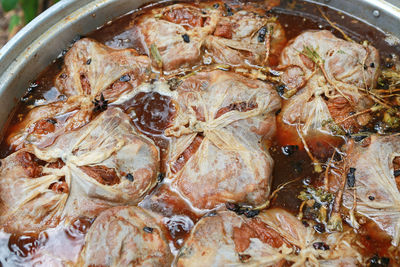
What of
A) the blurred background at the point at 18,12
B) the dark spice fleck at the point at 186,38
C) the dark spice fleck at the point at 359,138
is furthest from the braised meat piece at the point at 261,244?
the blurred background at the point at 18,12

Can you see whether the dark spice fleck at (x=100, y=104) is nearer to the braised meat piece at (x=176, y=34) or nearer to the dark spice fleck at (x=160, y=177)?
Answer: the braised meat piece at (x=176, y=34)

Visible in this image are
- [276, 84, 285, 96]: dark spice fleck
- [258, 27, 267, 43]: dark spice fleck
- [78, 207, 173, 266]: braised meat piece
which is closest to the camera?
[78, 207, 173, 266]: braised meat piece

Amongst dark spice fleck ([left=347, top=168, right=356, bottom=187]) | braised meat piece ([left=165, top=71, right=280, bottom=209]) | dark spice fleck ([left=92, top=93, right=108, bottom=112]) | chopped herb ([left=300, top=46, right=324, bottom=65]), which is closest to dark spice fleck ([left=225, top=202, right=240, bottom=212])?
braised meat piece ([left=165, top=71, right=280, bottom=209])

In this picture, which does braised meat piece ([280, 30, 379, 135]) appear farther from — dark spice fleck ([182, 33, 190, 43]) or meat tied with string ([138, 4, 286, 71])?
dark spice fleck ([182, 33, 190, 43])

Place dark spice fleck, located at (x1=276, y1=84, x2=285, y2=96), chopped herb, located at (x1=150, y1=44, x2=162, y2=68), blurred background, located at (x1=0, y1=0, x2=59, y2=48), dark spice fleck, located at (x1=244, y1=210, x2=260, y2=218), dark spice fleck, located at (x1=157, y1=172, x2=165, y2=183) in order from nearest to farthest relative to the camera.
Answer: dark spice fleck, located at (x1=244, y1=210, x2=260, y2=218), dark spice fleck, located at (x1=157, y1=172, x2=165, y2=183), dark spice fleck, located at (x1=276, y1=84, x2=285, y2=96), chopped herb, located at (x1=150, y1=44, x2=162, y2=68), blurred background, located at (x1=0, y1=0, x2=59, y2=48)

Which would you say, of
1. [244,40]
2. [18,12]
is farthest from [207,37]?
[18,12]

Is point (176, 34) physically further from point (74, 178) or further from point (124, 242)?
point (124, 242)
